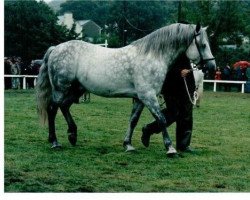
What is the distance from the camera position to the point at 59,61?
31.2ft

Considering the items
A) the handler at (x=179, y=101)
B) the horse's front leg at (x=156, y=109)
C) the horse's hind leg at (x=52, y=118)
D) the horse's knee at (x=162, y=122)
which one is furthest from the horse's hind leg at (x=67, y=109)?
the horse's knee at (x=162, y=122)

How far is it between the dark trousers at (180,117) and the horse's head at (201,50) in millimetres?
826

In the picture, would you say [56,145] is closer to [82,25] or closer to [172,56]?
[172,56]

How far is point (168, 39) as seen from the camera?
888cm

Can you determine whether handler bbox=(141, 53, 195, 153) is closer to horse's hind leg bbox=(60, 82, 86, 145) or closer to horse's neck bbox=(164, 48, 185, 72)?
horse's neck bbox=(164, 48, 185, 72)

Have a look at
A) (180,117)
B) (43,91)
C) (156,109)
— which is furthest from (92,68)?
(180,117)

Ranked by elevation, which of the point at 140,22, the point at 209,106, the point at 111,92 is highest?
the point at 140,22

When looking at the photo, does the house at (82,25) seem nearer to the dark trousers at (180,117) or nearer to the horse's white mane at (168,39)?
the dark trousers at (180,117)

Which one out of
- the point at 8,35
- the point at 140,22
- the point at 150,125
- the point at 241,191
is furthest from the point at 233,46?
the point at 241,191

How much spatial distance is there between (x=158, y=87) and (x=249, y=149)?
7.26ft

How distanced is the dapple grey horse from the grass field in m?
0.53

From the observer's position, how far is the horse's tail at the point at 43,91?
32.5ft
